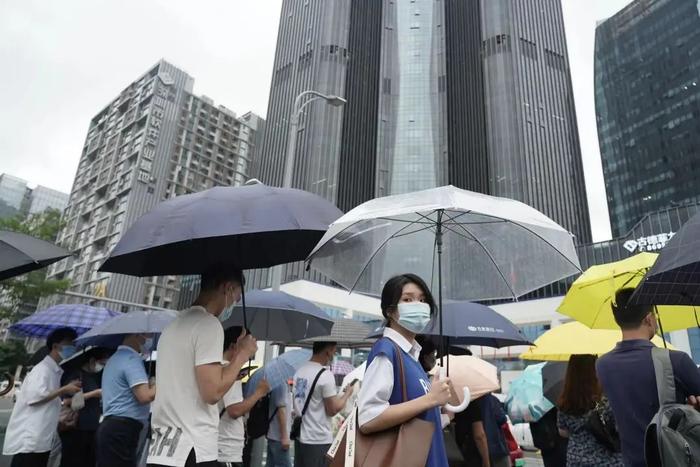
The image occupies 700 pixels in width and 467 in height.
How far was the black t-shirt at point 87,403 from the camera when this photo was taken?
15.2ft

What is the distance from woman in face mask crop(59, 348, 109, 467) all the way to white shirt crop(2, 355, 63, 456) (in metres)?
0.30

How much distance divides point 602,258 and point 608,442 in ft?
140

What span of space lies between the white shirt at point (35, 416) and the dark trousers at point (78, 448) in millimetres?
507

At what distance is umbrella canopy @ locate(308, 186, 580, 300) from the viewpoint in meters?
3.10

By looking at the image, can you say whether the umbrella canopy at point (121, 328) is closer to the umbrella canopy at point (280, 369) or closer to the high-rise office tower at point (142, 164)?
the umbrella canopy at point (280, 369)

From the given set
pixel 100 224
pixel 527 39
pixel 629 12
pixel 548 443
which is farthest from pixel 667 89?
pixel 100 224

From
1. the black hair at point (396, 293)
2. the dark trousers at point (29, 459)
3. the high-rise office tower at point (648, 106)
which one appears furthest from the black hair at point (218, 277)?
the high-rise office tower at point (648, 106)

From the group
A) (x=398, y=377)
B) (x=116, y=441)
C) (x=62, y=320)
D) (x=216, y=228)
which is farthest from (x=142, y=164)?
(x=398, y=377)

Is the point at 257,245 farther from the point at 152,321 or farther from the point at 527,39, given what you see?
the point at 527,39

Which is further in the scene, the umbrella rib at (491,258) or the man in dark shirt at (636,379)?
the umbrella rib at (491,258)

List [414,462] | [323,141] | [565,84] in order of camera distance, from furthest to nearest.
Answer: [565,84] < [323,141] < [414,462]

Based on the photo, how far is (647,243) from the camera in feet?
121

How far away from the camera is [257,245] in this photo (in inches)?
134

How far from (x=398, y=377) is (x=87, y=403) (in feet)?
12.9
